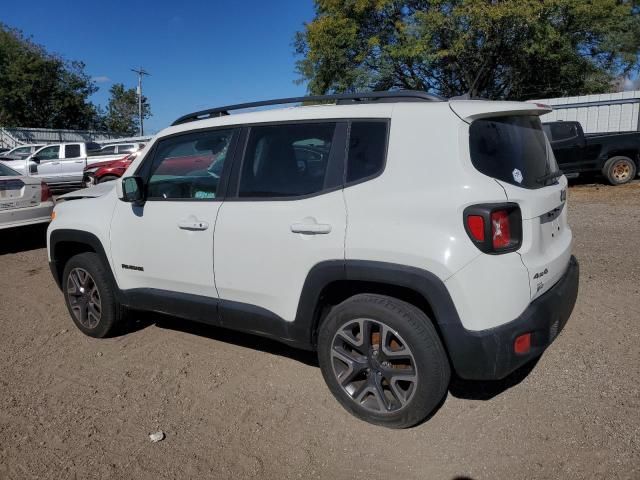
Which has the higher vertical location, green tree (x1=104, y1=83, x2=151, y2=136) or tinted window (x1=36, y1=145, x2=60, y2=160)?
green tree (x1=104, y1=83, x2=151, y2=136)

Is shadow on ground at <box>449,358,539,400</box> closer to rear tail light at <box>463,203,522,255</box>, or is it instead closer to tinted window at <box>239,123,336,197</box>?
rear tail light at <box>463,203,522,255</box>

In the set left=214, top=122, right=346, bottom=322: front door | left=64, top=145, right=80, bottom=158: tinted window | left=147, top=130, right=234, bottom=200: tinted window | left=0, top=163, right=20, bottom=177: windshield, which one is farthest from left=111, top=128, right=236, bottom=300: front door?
left=64, top=145, right=80, bottom=158: tinted window

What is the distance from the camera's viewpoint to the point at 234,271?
11.0 ft

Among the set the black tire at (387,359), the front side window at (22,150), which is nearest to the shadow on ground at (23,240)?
the black tire at (387,359)

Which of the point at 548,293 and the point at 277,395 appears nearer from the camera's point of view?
the point at 548,293

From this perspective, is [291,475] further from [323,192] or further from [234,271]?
[323,192]

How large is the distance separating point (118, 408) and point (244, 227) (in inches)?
56.3

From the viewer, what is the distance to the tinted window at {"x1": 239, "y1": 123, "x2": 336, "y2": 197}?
313 cm

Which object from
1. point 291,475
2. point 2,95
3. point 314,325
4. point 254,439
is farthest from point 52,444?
point 2,95

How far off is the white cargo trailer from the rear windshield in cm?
1527

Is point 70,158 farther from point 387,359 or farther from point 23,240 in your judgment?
point 387,359

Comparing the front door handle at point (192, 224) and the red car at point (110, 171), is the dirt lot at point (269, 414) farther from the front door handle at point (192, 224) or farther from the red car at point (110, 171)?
the red car at point (110, 171)

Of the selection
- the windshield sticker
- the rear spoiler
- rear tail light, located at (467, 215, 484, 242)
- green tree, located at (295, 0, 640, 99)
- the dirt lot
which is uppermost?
green tree, located at (295, 0, 640, 99)

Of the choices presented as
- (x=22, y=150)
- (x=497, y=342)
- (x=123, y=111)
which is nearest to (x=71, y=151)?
(x=22, y=150)
